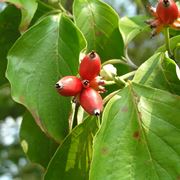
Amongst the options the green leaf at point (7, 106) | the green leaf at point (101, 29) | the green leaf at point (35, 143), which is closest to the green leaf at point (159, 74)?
the green leaf at point (101, 29)

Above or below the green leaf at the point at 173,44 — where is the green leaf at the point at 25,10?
above

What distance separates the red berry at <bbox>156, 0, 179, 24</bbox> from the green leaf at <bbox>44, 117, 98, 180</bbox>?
13.4 inches

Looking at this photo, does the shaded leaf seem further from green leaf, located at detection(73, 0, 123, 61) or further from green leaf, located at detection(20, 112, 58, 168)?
green leaf, located at detection(20, 112, 58, 168)

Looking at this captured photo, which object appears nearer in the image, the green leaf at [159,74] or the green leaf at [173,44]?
the green leaf at [159,74]

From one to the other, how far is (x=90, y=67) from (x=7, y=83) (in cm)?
62

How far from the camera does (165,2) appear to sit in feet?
4.68

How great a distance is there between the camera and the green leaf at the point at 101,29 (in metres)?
1.74

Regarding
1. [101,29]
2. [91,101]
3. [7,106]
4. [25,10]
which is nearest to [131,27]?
[101,29]

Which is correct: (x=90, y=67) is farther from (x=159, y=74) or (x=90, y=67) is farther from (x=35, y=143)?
(x=35, y=143)

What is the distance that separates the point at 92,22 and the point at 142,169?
2.08 ft

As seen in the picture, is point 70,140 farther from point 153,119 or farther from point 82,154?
point 153,119

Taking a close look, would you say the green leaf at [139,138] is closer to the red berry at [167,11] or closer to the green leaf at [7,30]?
the red berry at [167,11]

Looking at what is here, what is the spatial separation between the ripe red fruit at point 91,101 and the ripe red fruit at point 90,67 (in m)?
0.04

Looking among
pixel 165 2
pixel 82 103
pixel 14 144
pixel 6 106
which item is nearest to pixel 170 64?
pixel 165 2
